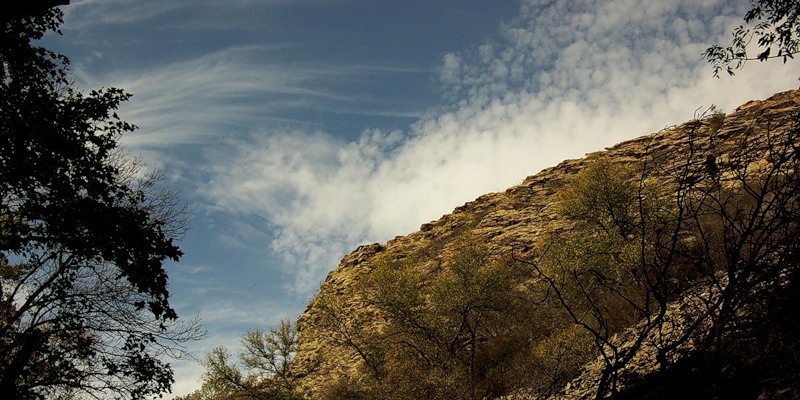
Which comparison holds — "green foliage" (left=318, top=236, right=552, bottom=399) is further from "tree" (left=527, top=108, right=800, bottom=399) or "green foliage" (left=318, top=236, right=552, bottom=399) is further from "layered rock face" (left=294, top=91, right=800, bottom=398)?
"layered rock face" (left=294, top=91, right=800, bottom=398)

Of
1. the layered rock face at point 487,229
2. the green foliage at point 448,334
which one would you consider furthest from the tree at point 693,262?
the layered rock face at point 487,229

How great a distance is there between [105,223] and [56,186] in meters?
0.95

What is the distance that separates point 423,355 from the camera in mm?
25438

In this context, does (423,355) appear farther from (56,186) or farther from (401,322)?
(56,186)

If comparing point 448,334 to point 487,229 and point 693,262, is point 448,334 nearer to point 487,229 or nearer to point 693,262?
point 487,229

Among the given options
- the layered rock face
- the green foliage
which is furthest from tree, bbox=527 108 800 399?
the layered rock face

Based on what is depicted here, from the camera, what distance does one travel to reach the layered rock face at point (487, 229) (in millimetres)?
35375

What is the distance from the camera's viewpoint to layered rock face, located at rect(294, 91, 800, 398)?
35.4 metres

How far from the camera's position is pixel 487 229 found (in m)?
43.9

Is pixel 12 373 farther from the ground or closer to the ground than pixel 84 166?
closer to the ground

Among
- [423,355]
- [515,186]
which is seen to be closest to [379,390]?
[423,355]

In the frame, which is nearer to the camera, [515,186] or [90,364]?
[90,364]

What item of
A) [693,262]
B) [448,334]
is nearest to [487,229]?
[448,334]

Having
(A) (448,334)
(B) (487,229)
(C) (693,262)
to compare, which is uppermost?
(B) (487,229)
